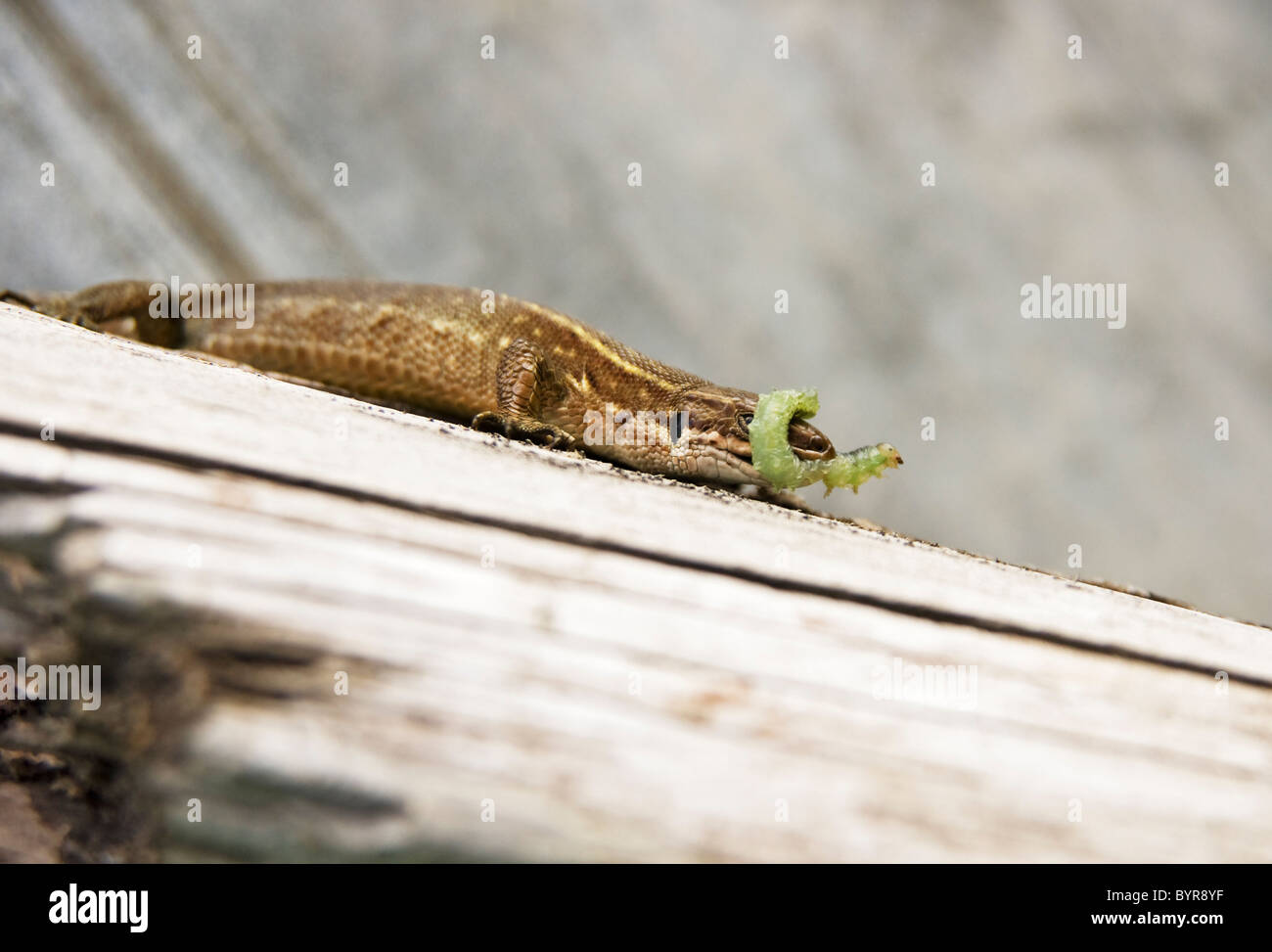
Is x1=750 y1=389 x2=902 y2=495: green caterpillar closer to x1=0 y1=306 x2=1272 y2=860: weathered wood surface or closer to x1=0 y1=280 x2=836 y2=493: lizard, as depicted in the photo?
x1=0 y1=280 x2=836 y2=493: lizard

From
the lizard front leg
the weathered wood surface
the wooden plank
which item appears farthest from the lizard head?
the weathered wood surface

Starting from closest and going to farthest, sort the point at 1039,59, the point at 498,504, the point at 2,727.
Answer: the point at 2,727 → the point at 498,504 → the point at 1039,59

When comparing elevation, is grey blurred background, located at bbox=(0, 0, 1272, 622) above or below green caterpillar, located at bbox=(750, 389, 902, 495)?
above

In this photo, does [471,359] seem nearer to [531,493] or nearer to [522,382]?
[522,382]

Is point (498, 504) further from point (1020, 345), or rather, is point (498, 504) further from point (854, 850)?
point (1020, 345)

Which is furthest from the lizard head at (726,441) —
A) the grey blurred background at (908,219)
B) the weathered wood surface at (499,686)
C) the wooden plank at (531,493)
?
the grey blurred background at (908,219)

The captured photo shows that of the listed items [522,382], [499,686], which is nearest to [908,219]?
[522,382]

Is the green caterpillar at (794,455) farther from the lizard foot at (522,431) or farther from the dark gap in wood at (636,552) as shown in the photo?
the dark gap in wood at (636,552)

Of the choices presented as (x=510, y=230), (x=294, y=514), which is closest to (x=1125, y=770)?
(x=294, y=514)
